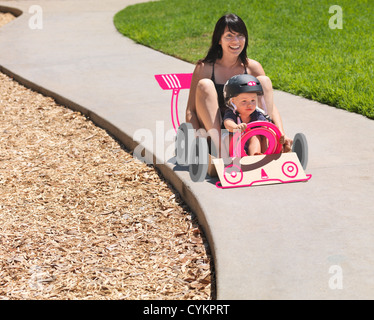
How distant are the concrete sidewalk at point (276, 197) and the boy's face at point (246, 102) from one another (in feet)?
1.86

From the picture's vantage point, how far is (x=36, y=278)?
360 centimetres

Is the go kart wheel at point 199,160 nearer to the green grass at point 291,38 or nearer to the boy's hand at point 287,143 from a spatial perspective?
the boy's hand at point 287,143

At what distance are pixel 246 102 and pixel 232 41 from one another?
52 centimetres

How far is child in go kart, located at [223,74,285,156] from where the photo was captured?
4.38m

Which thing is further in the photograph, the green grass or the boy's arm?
the green grass

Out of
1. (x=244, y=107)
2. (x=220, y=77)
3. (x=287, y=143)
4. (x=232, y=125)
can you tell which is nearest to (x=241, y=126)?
(x=232, y=125)

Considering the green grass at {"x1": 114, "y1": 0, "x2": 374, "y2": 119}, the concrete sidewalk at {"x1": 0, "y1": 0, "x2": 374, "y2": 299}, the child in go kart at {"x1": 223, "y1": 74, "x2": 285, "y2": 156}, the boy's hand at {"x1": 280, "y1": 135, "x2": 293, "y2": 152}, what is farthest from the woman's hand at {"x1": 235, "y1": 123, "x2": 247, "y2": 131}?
the green grass at {"x1": 114, "y1": 0, "x2": 374, "y2": 119}

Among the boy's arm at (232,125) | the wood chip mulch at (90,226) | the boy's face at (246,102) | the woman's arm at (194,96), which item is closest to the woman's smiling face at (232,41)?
the woman's arm at (194,96)

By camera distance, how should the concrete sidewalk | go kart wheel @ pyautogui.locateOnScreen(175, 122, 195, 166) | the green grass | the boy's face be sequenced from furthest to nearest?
the green grass
go kart wheel @ pyautogui.locateOnScreen(175, 122, 195, 166)
the boy's face
the concrete sidewalk

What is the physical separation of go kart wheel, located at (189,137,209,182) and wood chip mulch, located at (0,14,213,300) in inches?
10.3

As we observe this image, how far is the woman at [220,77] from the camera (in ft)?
15.1

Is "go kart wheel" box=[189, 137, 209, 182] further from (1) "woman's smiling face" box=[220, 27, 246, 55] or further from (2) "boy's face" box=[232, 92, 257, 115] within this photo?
(1) "woman's smiling face" box=[220, 27, 246, 55]

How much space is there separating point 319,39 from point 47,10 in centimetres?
663
